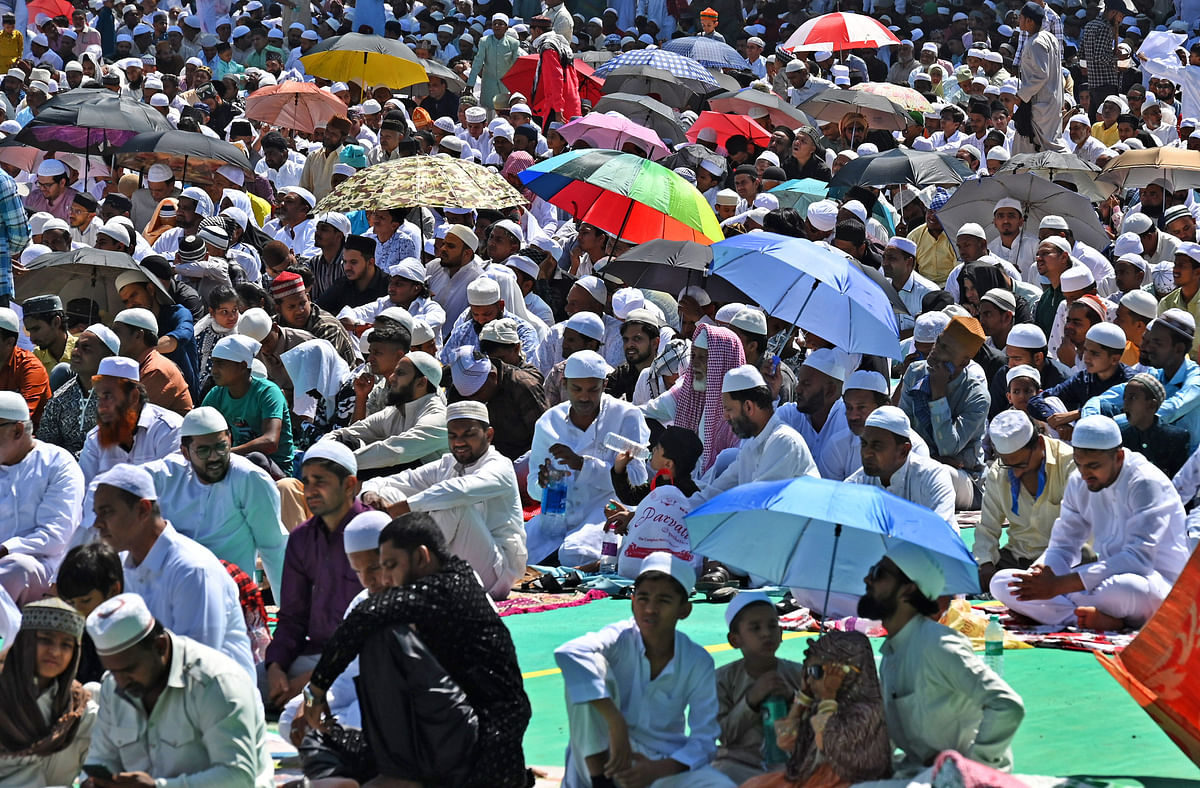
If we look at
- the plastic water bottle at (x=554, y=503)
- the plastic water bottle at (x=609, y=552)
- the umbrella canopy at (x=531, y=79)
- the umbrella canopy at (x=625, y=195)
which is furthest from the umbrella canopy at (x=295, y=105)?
the plastic water bottle at (x=609, y=552)

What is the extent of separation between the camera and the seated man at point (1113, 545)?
25.1 ft

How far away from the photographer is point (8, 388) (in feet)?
30.3

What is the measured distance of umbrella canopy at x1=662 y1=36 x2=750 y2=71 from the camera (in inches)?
788

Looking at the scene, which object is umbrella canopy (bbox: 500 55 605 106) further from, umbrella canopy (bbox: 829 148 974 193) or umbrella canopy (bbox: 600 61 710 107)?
umbrella canopy (bbox: 829 148 974 193)

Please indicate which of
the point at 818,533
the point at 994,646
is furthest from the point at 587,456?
the point at 818,533

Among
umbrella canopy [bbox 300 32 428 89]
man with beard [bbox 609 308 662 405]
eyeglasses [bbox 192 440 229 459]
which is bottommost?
umbrella canopy [bbox 300 32 428 89]

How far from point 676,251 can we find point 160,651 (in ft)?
23.7

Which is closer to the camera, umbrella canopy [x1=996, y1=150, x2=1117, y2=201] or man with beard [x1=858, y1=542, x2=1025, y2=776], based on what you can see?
man with beard [x1=858, y1=542, x2=1025, y2=776]

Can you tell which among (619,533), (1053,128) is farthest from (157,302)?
(1053,128)

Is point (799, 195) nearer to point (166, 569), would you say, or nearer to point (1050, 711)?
point (1050, 711)

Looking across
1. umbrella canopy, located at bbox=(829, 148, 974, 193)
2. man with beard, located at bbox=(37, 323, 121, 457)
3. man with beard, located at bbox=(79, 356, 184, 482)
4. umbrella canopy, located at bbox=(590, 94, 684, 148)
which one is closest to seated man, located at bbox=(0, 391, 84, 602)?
man with beard, located at bbox=(79, 356, 184, 482)

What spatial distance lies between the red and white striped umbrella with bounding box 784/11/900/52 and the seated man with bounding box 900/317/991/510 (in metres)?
8.79

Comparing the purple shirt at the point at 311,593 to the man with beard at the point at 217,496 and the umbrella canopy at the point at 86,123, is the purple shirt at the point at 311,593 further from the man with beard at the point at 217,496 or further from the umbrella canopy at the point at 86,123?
the umbrella canopy at the point at 86,123

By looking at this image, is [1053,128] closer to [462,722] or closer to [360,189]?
[360,189]
